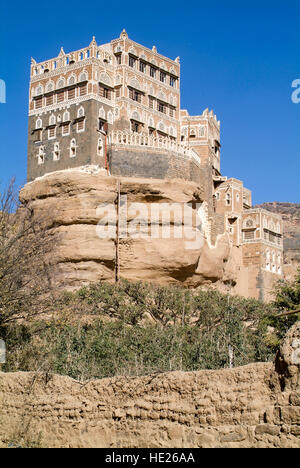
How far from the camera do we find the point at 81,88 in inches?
1423

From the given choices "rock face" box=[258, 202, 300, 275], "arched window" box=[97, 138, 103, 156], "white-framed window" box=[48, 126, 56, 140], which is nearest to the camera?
"arched window" box=[97, 138, 103, 156]

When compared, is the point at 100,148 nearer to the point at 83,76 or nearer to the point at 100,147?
the point at 100,147

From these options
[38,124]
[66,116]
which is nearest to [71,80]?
[66,116]

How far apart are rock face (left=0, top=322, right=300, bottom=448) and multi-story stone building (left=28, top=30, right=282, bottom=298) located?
23.0 metres

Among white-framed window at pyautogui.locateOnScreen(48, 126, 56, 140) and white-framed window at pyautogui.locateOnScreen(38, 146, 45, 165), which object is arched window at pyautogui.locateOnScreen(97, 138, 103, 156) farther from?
white-framed window at pyautogui.locateOnScreen(38, 146, 45, 165)

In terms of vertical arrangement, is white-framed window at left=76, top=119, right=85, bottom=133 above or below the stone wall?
above

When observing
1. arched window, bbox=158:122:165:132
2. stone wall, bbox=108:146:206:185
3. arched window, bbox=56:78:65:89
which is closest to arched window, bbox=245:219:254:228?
arched window, bbox=158:122:165:132

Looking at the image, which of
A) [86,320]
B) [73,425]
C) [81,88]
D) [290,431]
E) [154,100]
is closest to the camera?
[290,431]

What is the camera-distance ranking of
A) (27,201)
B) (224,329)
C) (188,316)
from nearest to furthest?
(224,329) < (188,316) < (27,201)

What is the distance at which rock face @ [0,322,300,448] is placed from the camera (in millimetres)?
7281
